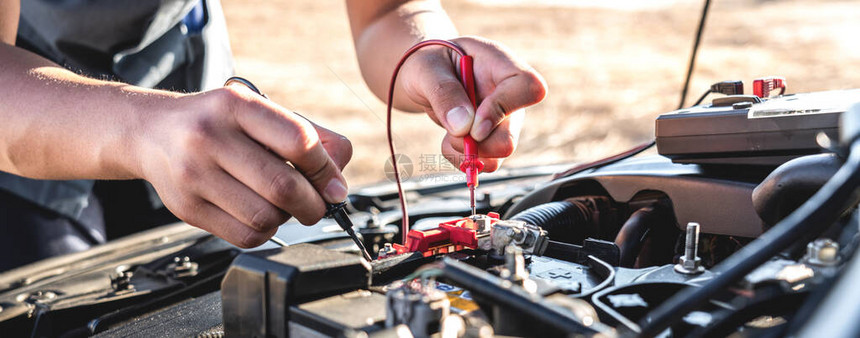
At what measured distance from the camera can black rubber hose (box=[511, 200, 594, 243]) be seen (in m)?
0.94

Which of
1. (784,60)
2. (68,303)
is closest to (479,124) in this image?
(68,303)

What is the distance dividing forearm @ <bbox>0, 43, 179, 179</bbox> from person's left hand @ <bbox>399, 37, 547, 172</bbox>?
1.35ft

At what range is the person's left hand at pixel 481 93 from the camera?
3.28ft

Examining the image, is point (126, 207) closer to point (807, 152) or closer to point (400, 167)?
Result: point (400, 167)

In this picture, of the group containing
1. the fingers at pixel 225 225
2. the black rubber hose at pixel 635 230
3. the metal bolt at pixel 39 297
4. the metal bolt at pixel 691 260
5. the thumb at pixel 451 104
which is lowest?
the metal bolt at pixel 39 297

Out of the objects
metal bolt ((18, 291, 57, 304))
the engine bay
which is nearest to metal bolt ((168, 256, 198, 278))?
the engine bay

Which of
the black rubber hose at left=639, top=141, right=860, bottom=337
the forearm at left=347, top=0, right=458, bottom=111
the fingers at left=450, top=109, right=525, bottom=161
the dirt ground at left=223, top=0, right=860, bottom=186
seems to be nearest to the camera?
the black rubber hose at left=639, top=141, right=860, bottom=337

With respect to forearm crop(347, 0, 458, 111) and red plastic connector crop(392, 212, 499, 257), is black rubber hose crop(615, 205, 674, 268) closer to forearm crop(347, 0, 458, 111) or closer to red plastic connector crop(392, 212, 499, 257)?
red plastic connector crop(392, 212, 499, 257)

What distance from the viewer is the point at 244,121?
72 cm

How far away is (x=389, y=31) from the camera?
1530 millimetres

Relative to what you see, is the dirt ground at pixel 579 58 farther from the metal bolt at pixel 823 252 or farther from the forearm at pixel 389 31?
the metal bolt at pixel 823 252

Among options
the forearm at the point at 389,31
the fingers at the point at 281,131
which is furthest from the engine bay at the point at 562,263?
the forearm at the point at 389,31

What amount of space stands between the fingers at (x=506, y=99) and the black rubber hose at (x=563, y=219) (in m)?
0.14

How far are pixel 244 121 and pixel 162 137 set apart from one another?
111 mm
